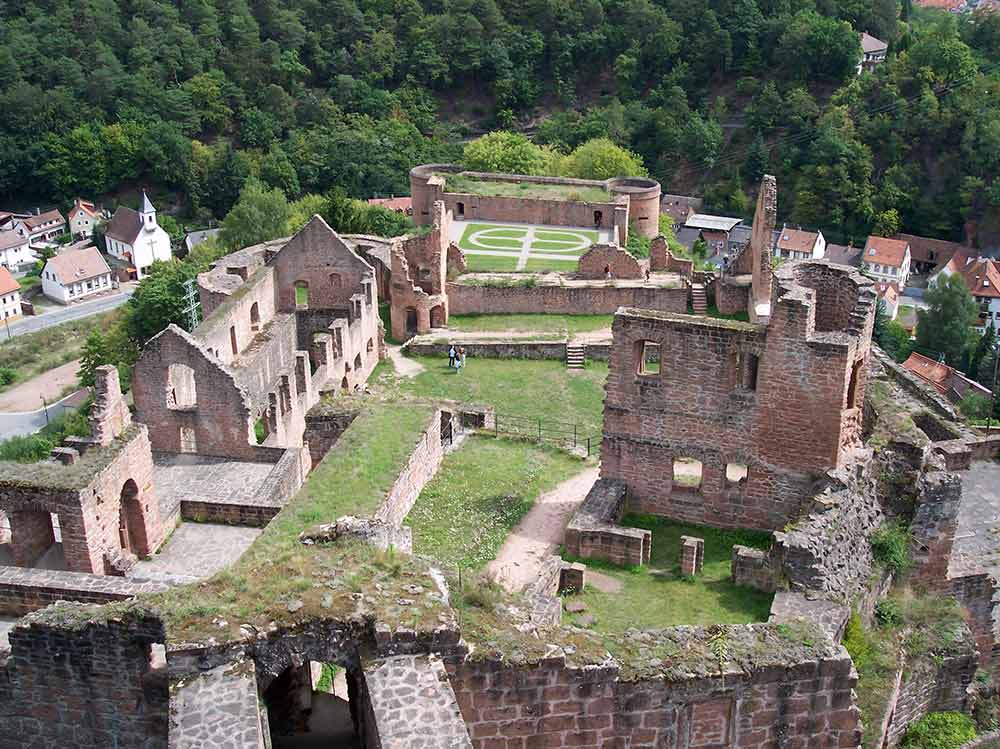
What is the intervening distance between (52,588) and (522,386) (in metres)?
19.7

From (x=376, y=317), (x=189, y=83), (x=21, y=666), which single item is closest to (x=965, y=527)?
(x=376, y=317)

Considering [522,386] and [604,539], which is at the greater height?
[604,539]

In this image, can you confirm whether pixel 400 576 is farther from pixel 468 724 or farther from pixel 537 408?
pixel 537 408

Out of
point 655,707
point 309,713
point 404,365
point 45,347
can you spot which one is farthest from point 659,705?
point 45,347

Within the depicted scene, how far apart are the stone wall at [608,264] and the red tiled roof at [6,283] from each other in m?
59.2

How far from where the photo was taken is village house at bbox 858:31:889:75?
92131mm

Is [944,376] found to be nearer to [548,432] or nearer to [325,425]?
[548,432]

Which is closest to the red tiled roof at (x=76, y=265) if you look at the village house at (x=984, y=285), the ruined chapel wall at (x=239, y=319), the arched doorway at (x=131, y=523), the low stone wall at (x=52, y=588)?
the ruined chapel wall at (x=239, y=319)

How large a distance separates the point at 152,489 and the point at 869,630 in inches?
557

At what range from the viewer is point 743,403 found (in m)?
21.9

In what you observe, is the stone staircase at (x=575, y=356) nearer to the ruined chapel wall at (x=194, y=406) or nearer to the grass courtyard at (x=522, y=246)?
the grass courtyard at (x=522, y=246)

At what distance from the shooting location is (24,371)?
7644 centimetres

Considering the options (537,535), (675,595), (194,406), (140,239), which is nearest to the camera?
(675,595)

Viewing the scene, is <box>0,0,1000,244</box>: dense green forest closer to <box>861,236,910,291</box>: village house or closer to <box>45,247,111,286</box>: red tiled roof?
<box>861,236,910,291</box>: village house
